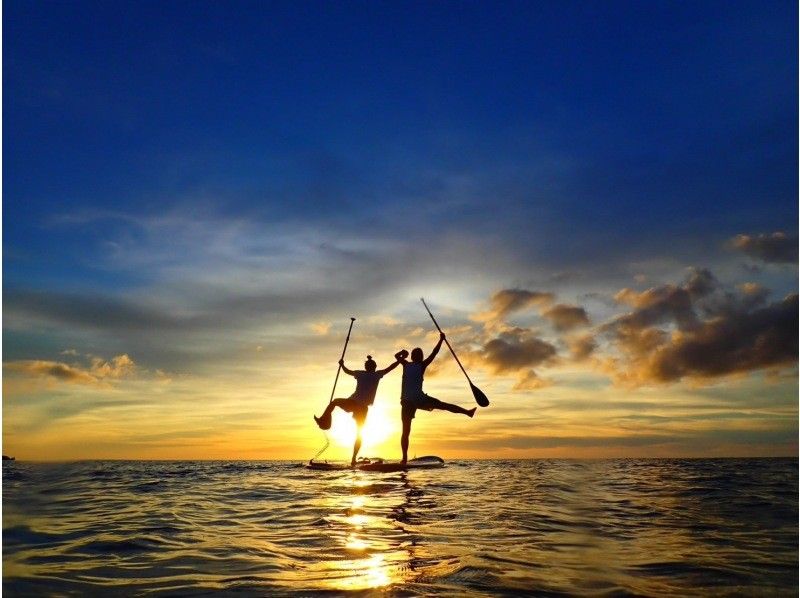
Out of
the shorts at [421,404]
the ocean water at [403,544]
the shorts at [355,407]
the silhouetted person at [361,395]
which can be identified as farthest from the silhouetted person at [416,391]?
the ocean water at [403,544]

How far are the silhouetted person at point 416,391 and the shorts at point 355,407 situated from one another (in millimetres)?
1891

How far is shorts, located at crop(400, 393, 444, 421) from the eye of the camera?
890 inches

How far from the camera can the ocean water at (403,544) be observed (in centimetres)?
601

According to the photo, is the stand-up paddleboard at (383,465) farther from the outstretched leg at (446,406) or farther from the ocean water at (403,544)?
the ocean water at (403,544)

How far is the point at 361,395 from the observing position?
23.8 m

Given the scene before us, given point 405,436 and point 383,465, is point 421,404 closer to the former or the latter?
point 405,436

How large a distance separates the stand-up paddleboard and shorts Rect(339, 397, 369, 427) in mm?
2245

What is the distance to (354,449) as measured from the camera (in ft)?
84.8

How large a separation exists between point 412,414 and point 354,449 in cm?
435

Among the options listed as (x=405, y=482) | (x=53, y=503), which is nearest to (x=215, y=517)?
(x=53, y=503)

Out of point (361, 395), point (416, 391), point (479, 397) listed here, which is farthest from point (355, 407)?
point (479, 397)

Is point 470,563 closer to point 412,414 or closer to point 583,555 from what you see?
point 583,555

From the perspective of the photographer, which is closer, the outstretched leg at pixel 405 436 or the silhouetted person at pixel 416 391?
the silhouetted person at pixel 416 391

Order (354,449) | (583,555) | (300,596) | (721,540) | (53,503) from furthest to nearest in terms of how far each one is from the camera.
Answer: (354,449), (53,503), (721,540), (583,555), (300,596)
